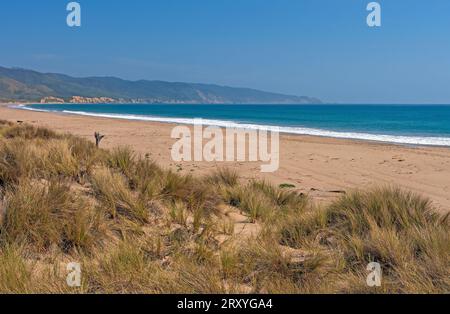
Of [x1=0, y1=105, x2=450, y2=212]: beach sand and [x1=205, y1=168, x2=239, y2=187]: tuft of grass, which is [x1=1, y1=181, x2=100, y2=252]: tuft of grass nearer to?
[x1=205, y1=168, x2=239, y2=187]: tuft of grass

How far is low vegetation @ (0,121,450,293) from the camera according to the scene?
3.38 meters

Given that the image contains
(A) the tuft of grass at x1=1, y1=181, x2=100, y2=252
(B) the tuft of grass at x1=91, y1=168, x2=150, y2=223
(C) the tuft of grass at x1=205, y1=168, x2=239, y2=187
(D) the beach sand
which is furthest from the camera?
(D) the beach sand

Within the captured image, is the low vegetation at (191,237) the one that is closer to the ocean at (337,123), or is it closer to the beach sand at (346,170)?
the beach sand at (346,170)

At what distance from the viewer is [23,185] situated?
16.3 ft

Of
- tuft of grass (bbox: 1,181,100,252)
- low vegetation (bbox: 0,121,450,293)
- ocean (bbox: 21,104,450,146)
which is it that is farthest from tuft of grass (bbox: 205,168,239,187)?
ocean (bbox: 21,104,450,146)

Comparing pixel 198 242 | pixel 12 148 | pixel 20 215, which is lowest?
pixel 198 242

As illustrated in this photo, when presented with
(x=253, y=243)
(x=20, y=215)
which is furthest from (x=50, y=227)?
(x=253, y=243)

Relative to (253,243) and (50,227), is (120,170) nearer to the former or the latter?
(50,227)

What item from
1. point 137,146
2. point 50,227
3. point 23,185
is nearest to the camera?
point 50,227

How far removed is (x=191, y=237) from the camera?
457 centimetres

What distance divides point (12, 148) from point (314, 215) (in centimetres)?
457

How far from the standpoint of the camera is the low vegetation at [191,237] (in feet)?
11.1

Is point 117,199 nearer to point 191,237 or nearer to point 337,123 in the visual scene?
point 191,237

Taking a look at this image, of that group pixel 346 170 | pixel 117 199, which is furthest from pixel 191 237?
pixel 346 170
